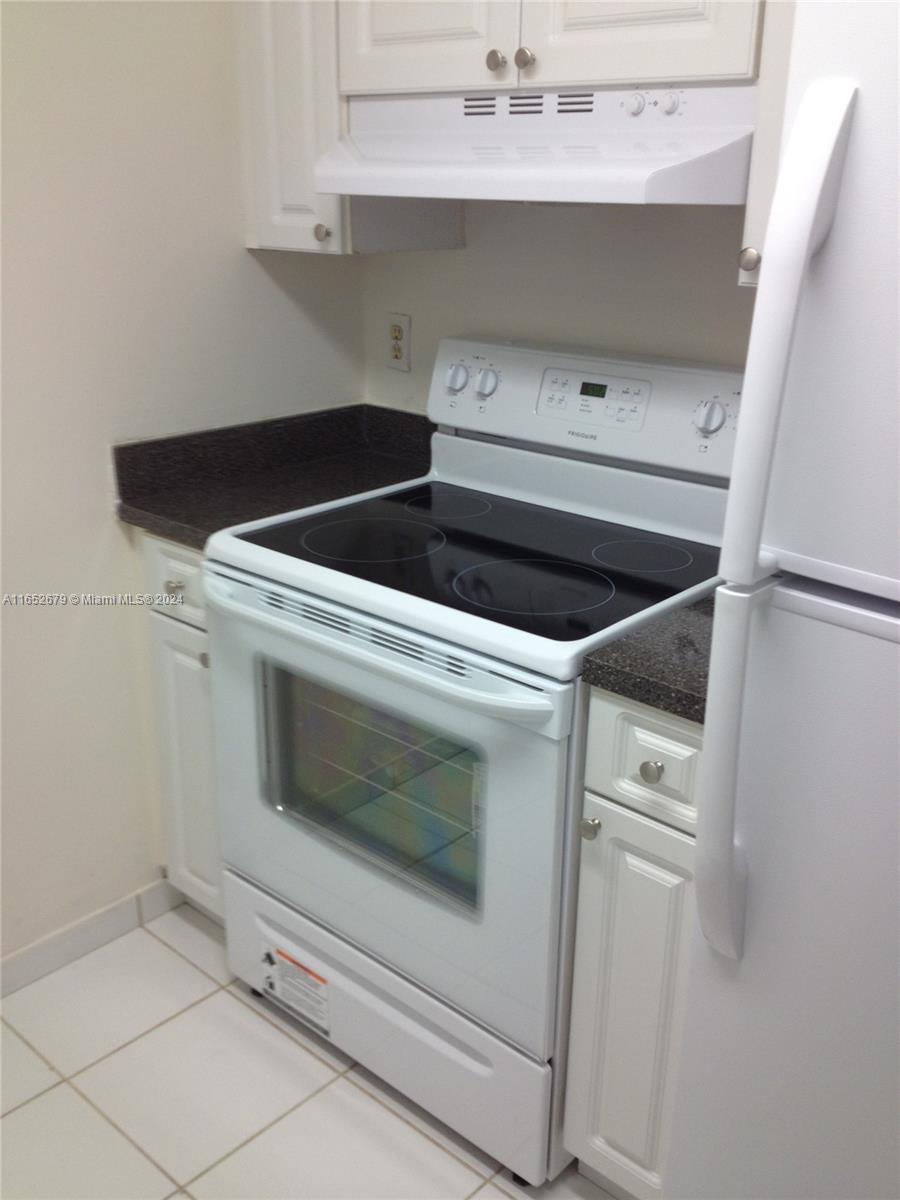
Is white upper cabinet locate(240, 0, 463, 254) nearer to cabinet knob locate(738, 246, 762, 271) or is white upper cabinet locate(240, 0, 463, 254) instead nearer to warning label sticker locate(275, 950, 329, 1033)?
cabinet knob locate(738, 246, 762, 271)

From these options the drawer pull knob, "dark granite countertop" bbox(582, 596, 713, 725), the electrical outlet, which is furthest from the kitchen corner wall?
the drawer pull knob

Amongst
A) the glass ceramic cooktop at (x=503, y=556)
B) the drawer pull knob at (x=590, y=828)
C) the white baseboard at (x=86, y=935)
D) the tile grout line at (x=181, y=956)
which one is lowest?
the tile grout line at (x=181, y=956)

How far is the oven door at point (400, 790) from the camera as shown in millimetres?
1459

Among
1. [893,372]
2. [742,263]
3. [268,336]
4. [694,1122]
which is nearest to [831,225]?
[893,372]

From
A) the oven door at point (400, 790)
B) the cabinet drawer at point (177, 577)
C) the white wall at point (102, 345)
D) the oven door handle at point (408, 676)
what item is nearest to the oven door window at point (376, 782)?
the oven door at point (400, 790)

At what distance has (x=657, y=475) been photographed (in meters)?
1.84

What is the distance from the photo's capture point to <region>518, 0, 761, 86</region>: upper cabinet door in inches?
53.7

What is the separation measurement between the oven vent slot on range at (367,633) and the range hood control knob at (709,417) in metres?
0.61

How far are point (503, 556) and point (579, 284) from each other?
569mm

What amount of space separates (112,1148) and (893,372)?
169 cm

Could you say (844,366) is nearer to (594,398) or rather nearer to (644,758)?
(644,758)

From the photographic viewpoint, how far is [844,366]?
835mm

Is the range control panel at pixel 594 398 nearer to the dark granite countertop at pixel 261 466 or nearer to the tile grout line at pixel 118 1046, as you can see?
the dark granite countertop at pixel 261 466

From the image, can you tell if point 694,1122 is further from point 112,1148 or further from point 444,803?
Answer: point 112,1148
